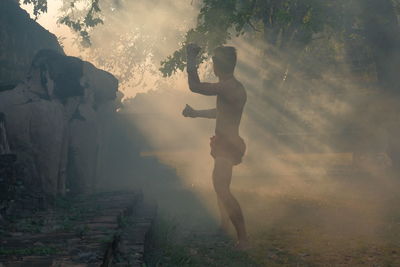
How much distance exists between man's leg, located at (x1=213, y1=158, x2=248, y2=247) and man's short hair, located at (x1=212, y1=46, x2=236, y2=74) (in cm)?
97

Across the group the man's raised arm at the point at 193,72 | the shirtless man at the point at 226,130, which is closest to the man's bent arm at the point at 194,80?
the man's raised arm at the point at 193,72

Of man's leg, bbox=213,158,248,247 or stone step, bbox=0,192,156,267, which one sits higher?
man's leg, bbox=213,158,248,247

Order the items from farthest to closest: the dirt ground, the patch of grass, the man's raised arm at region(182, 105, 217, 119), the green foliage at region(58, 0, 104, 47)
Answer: the green foliage at region(58, 0, 104, 47) → the man's raised arm at region(182, 105, 217, 119) → the dirt ground → the patch of grass

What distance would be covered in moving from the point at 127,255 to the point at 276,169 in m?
10.3

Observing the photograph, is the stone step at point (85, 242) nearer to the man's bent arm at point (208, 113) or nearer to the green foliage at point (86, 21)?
the man's bent arm at point (208, 113)

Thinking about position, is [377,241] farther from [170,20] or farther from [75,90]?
[170,20]

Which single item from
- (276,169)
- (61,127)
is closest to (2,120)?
(61,127)

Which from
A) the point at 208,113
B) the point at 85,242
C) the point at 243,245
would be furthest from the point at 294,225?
the point at 85,242

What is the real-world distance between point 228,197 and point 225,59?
1.46 metres

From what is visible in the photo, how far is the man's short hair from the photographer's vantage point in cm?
465

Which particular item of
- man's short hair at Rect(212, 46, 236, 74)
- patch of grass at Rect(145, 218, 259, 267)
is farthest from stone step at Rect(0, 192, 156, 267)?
man's short hair at Rect(212, 46, 236, 74)

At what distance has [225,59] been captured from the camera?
183 inches

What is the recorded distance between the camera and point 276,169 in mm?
13484

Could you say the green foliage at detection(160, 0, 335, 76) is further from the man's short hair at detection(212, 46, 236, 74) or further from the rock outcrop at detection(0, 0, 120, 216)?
the man's short hair at detection(212, 46, 236, 74)
